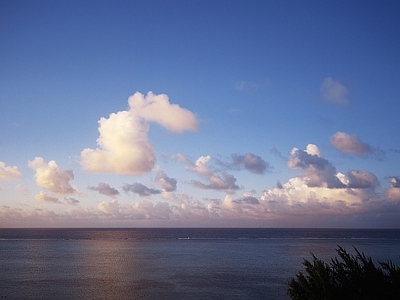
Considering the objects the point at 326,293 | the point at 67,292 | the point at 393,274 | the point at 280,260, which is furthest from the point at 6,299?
the point at 280,260

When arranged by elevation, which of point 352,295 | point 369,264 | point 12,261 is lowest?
point 12,261

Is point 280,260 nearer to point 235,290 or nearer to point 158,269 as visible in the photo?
point 158,269

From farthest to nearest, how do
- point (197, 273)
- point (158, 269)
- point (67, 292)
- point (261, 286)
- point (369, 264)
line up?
point (158, 269)
point (197, 273)
point (261, 286)
point (67, 292)
point (369, 264)

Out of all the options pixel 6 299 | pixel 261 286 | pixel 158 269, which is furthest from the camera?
pixel 158 269

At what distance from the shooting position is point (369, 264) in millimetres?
20641

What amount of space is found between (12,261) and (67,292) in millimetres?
40690

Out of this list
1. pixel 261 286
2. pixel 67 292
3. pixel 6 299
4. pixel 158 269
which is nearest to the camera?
pixel 6 299

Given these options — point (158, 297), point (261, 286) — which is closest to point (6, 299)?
point (158, 297)

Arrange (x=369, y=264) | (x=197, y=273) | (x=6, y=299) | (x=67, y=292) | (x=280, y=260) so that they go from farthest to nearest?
(x=280, y=260)
(x=197, y=273)
(x=67, y=292)
(x=6, y=299)
(x=369, y=264)

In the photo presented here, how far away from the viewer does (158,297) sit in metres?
43.2

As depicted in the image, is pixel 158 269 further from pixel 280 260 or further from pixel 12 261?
pixel 12 261

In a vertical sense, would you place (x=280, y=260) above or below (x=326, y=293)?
below

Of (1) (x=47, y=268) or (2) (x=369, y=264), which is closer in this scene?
(2) (x=369, y=264)

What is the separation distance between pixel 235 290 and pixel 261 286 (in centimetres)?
434
